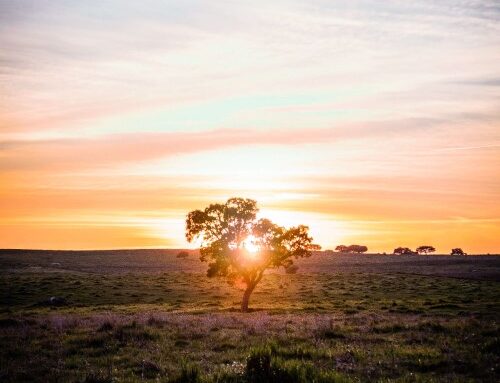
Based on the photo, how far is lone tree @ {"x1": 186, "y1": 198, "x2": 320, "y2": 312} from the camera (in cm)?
4566

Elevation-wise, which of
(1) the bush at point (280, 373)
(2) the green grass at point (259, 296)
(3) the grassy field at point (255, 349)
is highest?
(1) the bush at point (280, 373)

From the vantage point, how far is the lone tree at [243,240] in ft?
150

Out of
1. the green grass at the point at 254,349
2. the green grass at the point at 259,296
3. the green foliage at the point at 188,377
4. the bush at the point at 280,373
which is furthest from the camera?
the green grass at the point at 259,296

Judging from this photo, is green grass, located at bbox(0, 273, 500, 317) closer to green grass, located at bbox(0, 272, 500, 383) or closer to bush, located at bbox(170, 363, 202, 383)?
green grass, located at bbox(0, 272, 500, 383)

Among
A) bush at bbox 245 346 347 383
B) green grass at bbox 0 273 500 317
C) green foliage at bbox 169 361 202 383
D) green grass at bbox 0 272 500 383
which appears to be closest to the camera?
bush at bbox 245 346 347 383

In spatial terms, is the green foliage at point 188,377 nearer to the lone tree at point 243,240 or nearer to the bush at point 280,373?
the bush at point 280,373

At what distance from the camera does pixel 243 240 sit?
153 ft

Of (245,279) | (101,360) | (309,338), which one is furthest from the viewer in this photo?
(245,279)

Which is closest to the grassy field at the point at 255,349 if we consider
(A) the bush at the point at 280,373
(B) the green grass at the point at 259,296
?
(A) the bush at the point at 280,373

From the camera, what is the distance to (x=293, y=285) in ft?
232

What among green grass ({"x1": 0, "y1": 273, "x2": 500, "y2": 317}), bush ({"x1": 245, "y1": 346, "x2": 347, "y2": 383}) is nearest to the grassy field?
bush ({"x1": 245, "y1": 346, "x2": 347, "y2": 383})

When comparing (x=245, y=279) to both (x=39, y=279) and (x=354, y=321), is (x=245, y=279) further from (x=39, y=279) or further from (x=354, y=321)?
(x=39, y=279)

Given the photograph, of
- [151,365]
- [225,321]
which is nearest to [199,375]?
[151,365]

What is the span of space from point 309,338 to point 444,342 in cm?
586
